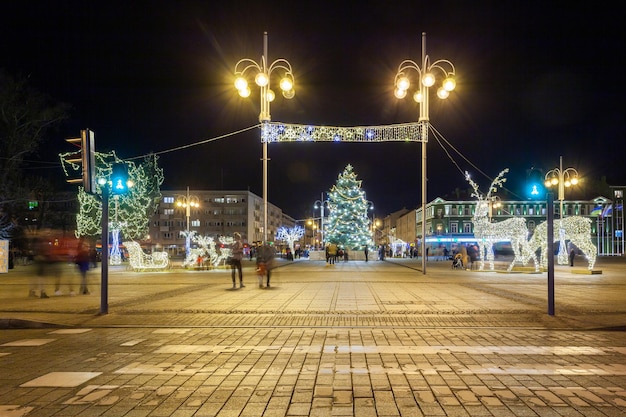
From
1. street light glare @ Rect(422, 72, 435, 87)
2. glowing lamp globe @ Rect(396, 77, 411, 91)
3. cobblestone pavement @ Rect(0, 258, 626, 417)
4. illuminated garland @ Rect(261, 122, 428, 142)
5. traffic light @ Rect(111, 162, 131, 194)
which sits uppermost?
street light glare @ Rect(422, 72, 435, 87)

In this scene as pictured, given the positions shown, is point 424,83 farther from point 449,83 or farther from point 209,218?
point 209,218

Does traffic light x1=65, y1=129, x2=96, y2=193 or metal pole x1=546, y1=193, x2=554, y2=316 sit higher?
traffic light x1=65, y1=129, x2=96, y2=193

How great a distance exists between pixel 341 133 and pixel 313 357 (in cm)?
1792

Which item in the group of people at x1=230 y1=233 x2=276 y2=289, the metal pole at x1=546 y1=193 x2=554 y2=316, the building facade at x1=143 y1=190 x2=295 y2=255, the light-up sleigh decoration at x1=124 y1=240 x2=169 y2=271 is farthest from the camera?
the building facade at x1=143 y1=190 x2=295 y2=255

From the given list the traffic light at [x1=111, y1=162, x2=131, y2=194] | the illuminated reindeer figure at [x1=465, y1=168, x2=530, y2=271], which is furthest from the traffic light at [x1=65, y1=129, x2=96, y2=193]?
the illuminated reindeer figure at [x1=465, y1=168, x2=530, y2=271]

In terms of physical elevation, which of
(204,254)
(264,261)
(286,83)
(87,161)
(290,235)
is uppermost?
(286,83)

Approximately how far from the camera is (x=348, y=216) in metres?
57.9

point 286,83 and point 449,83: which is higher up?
point 449,83

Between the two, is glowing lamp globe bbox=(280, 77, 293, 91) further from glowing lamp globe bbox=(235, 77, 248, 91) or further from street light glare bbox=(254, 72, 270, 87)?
glowing lamp globe bbox=(235, 77, 248, 91)

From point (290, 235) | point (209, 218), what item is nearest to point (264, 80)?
point (290, 235)

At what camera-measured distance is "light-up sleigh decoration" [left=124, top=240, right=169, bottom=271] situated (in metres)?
30.5

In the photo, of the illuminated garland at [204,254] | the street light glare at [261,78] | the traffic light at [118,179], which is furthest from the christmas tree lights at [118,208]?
the traffic light at [118,179]

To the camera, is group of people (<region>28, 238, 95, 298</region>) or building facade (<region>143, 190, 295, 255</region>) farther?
building facade (<region>143, 190, 295, 255</region>)

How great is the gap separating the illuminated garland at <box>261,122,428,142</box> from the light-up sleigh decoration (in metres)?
11.9
